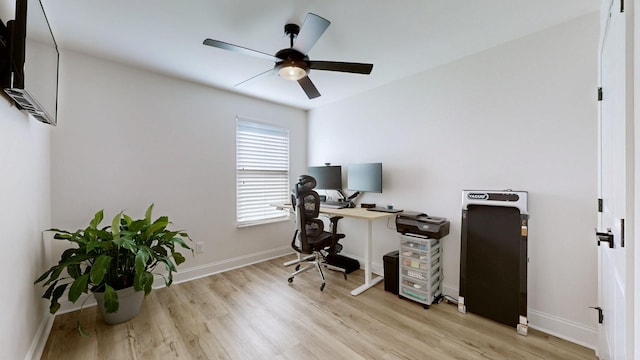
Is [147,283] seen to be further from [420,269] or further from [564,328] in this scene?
[564,328]

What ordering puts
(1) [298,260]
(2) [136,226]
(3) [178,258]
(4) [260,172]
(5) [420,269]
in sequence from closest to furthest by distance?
(2) [136,226] < (3) [178,258] < (5) [420,269] < (1) [298,260] < (4) [260,172]

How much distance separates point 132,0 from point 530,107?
3128 mm

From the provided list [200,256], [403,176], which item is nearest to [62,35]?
[200,256]

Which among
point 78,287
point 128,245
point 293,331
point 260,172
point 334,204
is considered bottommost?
point 293,331

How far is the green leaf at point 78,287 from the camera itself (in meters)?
1.82

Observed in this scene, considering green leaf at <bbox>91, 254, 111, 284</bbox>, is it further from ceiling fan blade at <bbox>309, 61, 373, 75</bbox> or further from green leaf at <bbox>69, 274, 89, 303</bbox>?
ceiling fan blade at <bbox>309, 61, 373, 75</bbox>

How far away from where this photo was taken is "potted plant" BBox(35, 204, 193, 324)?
1.86 meters

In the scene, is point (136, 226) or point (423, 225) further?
point (423, 225)

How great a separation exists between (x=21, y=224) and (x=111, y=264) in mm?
720

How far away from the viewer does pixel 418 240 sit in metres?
2.49

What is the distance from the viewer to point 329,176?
3.67 metres

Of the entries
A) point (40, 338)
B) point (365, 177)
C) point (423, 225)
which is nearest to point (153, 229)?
point (40, 338)

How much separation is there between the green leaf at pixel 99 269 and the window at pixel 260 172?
1678 mm

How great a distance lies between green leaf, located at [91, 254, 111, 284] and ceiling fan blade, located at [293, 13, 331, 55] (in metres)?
2.15
